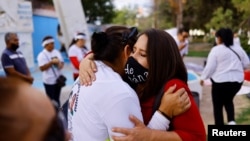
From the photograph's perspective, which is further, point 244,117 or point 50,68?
point 244,117

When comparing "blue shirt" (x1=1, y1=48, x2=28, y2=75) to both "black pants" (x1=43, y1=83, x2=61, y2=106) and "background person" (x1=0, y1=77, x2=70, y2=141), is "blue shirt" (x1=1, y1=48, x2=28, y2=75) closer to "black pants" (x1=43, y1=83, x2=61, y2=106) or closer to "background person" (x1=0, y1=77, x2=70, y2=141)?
"black pants" (x1=43, y1=83, x2=61, y2=106)

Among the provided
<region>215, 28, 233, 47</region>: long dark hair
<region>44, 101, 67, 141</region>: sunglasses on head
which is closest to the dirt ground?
<region>215, 28, 233, 47</region>: long dark hair

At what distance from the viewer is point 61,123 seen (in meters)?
1.00

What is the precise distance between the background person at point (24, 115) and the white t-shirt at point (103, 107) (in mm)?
910

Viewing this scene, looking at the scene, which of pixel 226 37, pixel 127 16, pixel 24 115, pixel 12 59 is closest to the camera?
pixel 24 115

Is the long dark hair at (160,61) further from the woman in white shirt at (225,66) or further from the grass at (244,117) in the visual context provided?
the grass at (244,117)

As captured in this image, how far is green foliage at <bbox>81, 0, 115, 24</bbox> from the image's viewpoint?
31.0 meters

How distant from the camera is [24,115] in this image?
88 cm

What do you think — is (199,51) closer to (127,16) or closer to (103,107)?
(103,107)

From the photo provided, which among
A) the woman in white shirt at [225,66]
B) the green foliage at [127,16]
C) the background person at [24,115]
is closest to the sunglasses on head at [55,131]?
the background person at [24,115]

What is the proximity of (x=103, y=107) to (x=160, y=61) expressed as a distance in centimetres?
36

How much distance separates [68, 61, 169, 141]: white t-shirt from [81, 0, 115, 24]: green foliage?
95.3 ft

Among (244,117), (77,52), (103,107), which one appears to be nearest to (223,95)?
(244,117)

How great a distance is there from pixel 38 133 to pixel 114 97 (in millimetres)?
988
